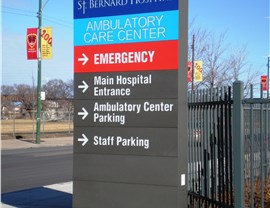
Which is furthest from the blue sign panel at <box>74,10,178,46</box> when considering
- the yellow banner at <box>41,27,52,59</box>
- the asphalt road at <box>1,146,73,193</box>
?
the yellow banner at <box>41,27,52,59</box>

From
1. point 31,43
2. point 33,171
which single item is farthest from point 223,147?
point 31,43

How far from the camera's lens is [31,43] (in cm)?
2698

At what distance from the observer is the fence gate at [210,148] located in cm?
631

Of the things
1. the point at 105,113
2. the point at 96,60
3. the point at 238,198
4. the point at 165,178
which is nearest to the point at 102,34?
the point at 96,60

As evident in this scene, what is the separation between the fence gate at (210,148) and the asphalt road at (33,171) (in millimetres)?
5870

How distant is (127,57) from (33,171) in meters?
9.37

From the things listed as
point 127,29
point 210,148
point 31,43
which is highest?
point 31,43

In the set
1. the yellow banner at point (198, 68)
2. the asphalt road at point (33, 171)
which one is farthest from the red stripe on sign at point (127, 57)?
the yellow banner at point (198, 68)

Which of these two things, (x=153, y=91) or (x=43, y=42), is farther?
(x=43, y=42)

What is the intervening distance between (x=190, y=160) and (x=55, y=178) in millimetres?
7152

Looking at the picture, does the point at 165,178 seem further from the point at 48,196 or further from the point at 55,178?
the point at 55,178

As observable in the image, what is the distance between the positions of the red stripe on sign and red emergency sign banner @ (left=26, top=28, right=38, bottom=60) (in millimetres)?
20462

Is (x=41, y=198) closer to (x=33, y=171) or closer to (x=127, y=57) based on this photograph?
(x=127, y=57)

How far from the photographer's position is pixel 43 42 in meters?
26.6
